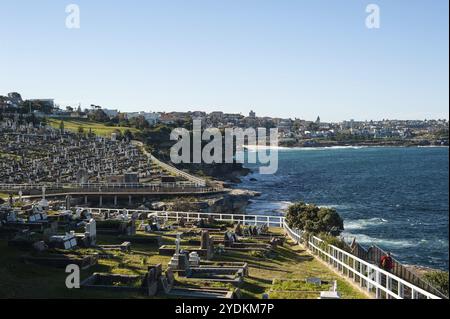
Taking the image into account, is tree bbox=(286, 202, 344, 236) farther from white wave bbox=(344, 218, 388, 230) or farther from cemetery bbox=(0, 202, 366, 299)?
white wave bbox=(344, 218, 388, 230)

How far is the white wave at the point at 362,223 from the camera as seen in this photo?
60625mm

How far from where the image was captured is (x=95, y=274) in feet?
55.4

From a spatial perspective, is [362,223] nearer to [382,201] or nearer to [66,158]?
[382,201]

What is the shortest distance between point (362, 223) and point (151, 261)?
4679cm

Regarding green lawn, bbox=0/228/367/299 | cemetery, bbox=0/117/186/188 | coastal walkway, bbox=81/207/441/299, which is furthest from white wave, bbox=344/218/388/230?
green lawn, bbox=0/228/367/299

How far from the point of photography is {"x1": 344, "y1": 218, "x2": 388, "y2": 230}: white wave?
199 ft

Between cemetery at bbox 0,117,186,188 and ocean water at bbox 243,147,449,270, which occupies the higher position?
cemetery at bbox 0,117,186,188

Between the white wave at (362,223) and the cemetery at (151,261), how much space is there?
31.7 m

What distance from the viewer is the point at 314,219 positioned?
111ft

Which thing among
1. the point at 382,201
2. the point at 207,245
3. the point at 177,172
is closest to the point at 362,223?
the point at 382,201

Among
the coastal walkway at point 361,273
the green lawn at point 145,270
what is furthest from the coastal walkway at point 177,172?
the green lawn at point 145,270

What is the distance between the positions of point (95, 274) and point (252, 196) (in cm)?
6515
